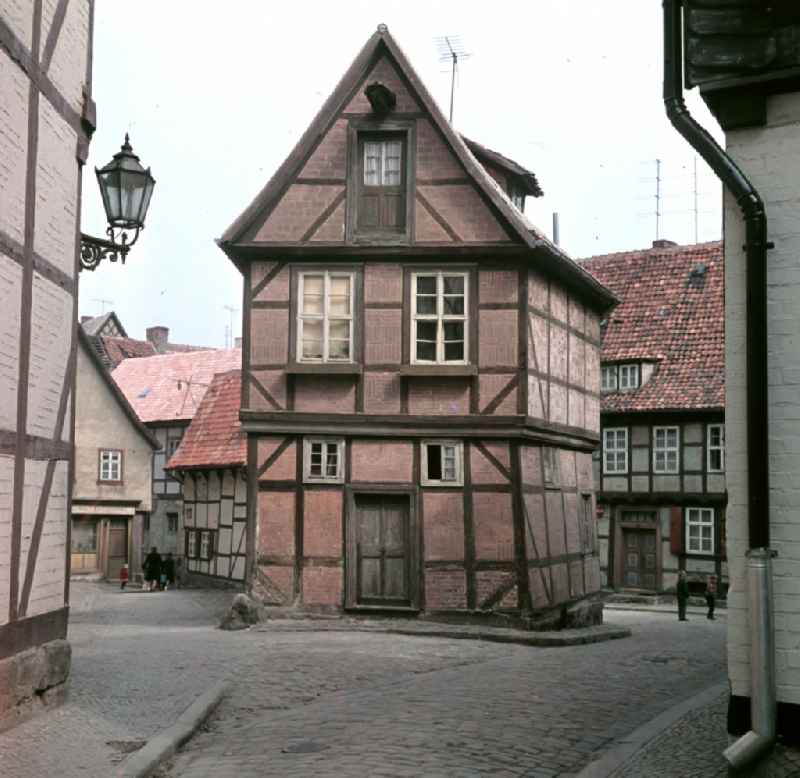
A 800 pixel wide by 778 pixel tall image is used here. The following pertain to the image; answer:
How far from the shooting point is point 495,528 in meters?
20.1

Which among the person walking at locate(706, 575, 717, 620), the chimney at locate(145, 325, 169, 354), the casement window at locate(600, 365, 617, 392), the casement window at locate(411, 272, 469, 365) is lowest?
the person walking at locate(706, 575, 717, 620)

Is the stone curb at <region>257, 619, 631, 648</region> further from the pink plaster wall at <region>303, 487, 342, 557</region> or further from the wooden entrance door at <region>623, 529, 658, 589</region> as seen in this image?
the wooden entrance door at <region>623, 529, 658, 589</region>

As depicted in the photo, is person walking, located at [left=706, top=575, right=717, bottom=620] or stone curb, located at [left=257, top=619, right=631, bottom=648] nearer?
stone curb, located at [left=257, top=619, right=631, bottom=648]

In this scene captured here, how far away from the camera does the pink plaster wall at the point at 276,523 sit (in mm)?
20391

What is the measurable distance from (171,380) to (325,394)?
3505 centimetres

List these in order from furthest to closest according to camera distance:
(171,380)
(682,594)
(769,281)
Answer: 1. (171,380)
2. (682,594)
3. (769,281)

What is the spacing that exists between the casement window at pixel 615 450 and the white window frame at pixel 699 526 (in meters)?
2.35

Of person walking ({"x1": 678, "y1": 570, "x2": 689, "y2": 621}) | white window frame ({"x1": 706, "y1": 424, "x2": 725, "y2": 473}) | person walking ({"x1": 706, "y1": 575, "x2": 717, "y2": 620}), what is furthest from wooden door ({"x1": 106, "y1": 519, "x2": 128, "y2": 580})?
person walking ({"x1": 678, "y1": 570, "x2": 689, "y2": 621})

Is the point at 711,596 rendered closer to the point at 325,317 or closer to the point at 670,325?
the point at 670,325

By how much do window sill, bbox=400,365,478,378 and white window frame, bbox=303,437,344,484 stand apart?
1.59m

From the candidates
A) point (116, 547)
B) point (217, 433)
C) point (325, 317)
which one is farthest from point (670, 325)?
point (116, 547)

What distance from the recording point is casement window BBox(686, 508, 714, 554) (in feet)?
112

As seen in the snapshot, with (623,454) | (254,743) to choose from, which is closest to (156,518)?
(623,454)

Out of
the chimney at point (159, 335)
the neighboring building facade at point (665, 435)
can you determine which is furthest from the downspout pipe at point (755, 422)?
the chimney at point (159, 335)
